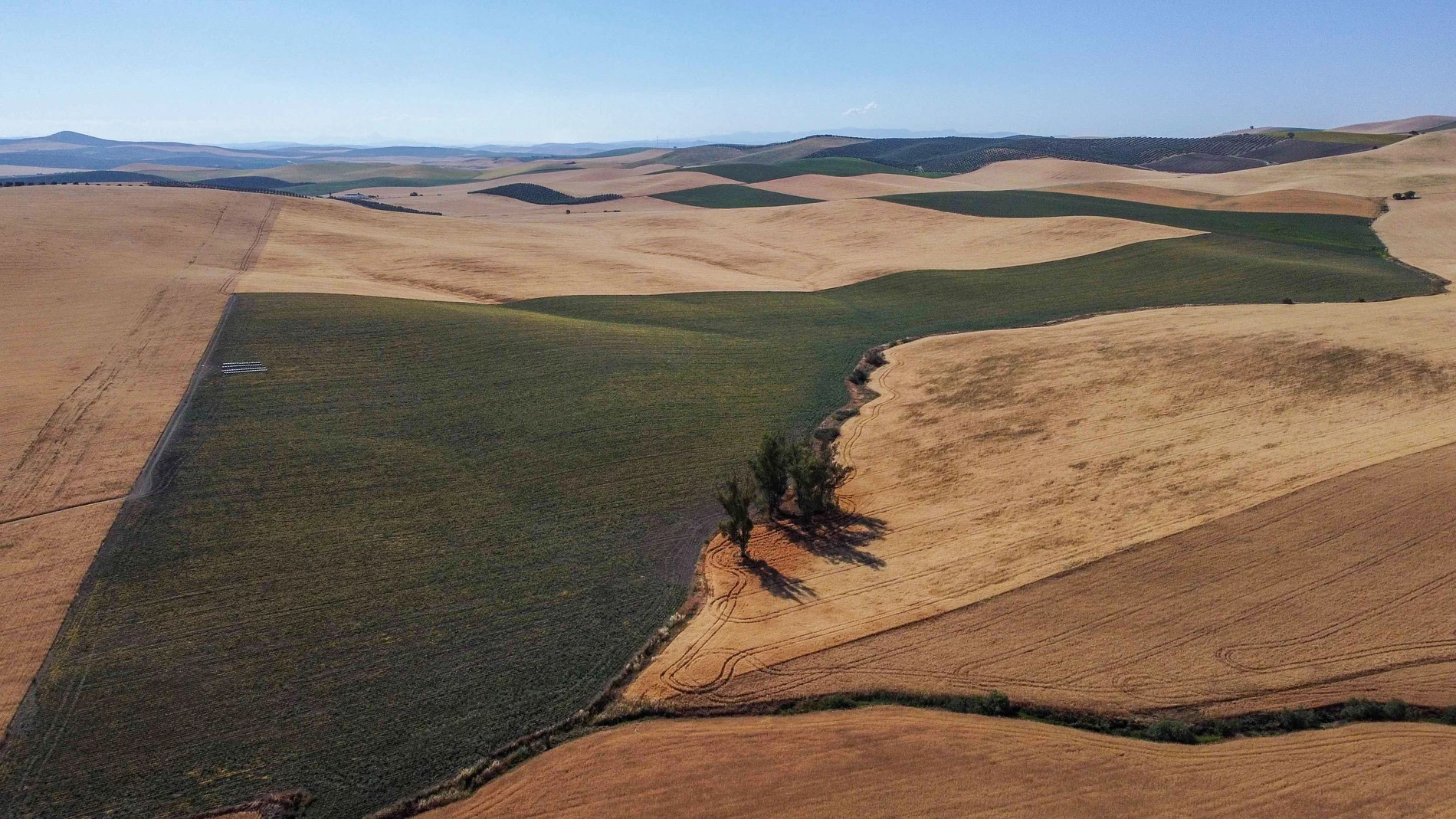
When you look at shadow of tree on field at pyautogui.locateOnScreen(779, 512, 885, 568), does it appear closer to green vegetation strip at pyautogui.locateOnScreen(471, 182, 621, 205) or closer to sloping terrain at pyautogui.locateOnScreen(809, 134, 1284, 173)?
green vegetation strip at pyautogui.locateOnScreen(471, 182, 621, 205)

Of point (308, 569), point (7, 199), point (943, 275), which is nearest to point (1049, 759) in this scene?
point (308, 569)

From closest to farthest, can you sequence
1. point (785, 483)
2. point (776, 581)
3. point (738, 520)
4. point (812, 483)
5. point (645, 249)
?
point (776, 581)
point (738, 520)
point (812, 483)
point (785, 483)
point (645, 249)

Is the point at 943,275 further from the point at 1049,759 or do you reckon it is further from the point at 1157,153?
the point at 1157,153

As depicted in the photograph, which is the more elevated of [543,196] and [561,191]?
[561,191]

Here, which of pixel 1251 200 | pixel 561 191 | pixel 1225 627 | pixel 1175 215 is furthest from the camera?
pixel 561 191

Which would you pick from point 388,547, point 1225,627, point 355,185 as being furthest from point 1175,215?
point 355,185

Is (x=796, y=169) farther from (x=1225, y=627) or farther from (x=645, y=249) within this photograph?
(x=1225, y=627)
